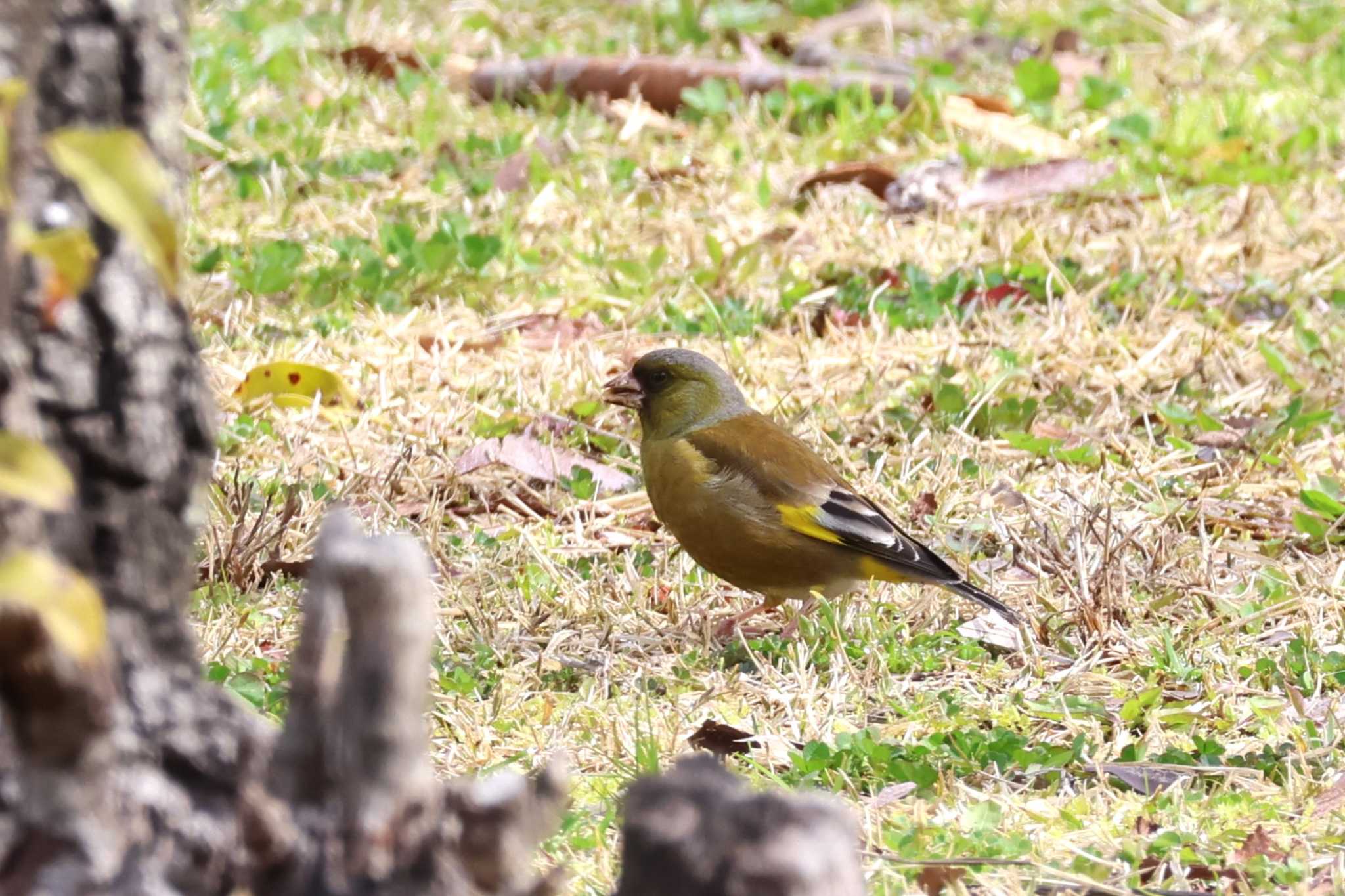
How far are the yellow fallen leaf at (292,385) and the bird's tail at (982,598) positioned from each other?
202cm

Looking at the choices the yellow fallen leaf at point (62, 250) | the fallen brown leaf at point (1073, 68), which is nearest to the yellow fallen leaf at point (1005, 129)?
the fallen brown leaf at point (1073, 68)

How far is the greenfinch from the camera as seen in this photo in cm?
425

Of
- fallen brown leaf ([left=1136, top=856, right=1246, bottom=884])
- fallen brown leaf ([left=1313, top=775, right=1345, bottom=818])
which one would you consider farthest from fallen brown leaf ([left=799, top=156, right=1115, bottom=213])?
fallen brown leaf ([left=1136, top=856, right=1246, bottom=884])

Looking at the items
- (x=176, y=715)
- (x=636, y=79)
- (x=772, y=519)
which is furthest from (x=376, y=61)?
(x=176, y=715)

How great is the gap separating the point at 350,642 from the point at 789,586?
2.63m

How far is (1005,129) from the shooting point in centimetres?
775

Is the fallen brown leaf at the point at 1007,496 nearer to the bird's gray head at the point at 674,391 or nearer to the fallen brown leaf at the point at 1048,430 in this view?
the fallen brown leaf at the point at 1048,430

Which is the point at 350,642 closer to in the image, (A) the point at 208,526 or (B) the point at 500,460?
(A) the point at 208,526

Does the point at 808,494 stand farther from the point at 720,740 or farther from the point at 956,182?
the point at 956,182

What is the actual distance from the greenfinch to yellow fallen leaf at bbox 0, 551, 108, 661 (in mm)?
2659

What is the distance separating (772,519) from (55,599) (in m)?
2.88

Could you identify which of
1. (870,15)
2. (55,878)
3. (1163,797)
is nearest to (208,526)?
(1163,797)

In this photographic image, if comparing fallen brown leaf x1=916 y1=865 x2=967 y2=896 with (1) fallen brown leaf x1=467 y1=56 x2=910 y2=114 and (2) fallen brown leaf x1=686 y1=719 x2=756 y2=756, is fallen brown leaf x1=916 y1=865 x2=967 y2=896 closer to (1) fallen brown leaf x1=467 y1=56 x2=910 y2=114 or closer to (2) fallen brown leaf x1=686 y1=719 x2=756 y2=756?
(2) fallen brown leaf x1=686 y1=719 x2=756 y2=756

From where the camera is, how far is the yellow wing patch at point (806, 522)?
434 centimetres
